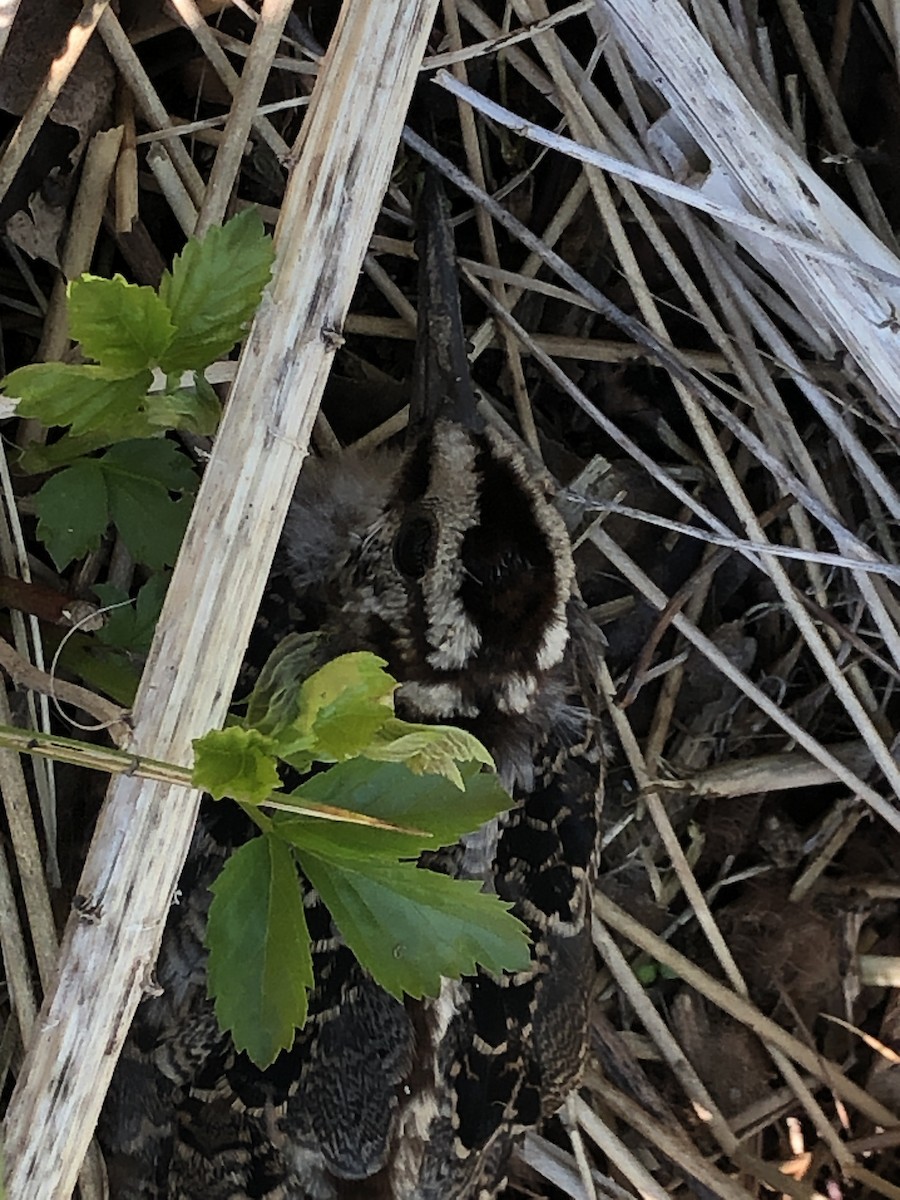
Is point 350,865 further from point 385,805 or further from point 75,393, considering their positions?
point 75,393

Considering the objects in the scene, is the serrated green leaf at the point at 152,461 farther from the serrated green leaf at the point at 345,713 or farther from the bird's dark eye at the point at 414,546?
the serrated green leaf at the point at 345,713

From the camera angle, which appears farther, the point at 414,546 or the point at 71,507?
the point at 414,546

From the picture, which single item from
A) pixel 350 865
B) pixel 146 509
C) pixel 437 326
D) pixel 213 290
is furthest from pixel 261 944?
pixel 437 326

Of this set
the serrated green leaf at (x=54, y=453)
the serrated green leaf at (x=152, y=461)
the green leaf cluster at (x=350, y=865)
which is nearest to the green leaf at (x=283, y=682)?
the green leaf cluster at (x=350, y=865)

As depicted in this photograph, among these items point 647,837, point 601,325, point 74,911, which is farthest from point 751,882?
point 74,911

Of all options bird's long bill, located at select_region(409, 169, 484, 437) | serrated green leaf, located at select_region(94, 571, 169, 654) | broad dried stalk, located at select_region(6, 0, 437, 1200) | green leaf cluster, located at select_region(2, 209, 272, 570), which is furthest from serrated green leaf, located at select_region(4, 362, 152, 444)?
bird's long bill, located at select_region(409, 169, 484, 437)

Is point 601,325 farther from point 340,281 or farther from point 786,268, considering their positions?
point 340,281
